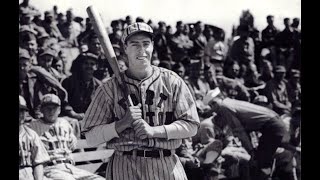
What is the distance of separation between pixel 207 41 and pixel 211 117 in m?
0.96

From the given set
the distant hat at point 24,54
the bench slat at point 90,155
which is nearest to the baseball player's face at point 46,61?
the distant hat at point 24,54

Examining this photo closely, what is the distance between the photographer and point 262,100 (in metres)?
7.29

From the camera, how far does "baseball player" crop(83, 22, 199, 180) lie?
339cm

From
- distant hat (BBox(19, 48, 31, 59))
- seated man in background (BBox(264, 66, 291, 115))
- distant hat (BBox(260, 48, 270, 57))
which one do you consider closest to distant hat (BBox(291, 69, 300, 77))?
seated man in background (BBox(264, 66, 291, 115))

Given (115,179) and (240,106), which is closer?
(115,179)

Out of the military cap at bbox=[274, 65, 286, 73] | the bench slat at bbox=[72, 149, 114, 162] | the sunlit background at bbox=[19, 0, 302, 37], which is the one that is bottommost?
the bench slat at bbox=[72, 149, 114, 162]

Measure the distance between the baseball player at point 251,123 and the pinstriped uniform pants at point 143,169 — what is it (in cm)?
338

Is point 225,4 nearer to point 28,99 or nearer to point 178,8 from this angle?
point 178,8

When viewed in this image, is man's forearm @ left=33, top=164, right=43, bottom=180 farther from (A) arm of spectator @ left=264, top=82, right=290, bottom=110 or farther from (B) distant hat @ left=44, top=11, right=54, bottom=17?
(A) arm of spectator @ left=264, top=82, right=290, bottom=110

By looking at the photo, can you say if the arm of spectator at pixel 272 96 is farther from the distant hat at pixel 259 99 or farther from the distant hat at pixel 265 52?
the distant hat at pixel 265 52

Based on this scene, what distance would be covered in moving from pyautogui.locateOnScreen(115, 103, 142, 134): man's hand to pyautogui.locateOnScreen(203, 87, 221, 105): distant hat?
3.48m

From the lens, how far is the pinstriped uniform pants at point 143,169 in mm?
3398
